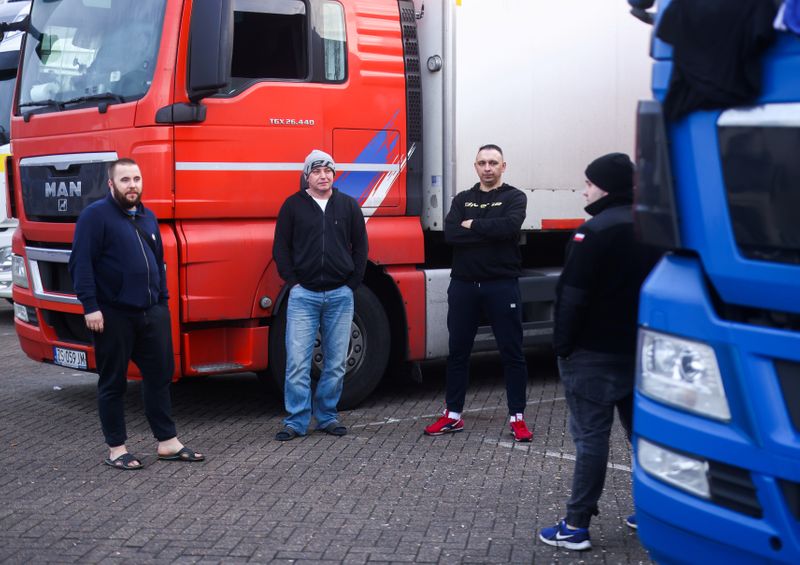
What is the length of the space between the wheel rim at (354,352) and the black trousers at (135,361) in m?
1.44

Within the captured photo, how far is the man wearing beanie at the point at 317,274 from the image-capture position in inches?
283

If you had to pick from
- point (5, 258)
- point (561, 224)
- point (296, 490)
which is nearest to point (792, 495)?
point (296, 490)

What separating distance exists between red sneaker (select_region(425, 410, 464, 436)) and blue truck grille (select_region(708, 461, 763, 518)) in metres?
3.99

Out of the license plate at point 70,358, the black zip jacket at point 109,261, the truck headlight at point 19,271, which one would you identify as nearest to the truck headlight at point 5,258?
the truck headlight at point 19,271

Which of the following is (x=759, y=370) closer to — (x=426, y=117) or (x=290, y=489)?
(x=290, y=489)

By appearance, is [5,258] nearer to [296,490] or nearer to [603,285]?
[296,490]

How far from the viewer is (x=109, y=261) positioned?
6375mm

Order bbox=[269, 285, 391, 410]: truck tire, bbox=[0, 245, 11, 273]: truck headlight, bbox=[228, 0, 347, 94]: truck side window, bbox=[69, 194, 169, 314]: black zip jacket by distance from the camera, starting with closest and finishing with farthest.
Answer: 1. bbox=[69, 194, 169, 314]: black zip jacket
2. bbox=[228, 0, 347, 94]: truck side window
3. bbox=[269, 285, 391, 410]: truck tire
4. bbox=[0, 245, 11, 273]: truck headlight

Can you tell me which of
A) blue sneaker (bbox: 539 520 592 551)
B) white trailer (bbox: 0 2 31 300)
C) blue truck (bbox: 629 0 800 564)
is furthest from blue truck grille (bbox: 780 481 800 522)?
white trailer (bbox: 0 2 31 300)

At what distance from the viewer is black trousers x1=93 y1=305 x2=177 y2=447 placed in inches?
253

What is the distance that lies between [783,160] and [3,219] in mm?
11649

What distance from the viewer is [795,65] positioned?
3.24 m

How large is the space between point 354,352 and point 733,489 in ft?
16.3

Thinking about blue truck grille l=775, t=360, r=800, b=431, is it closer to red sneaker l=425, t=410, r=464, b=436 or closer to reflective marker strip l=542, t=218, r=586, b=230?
red sneaker l=425, t=410, r=464, b=436
